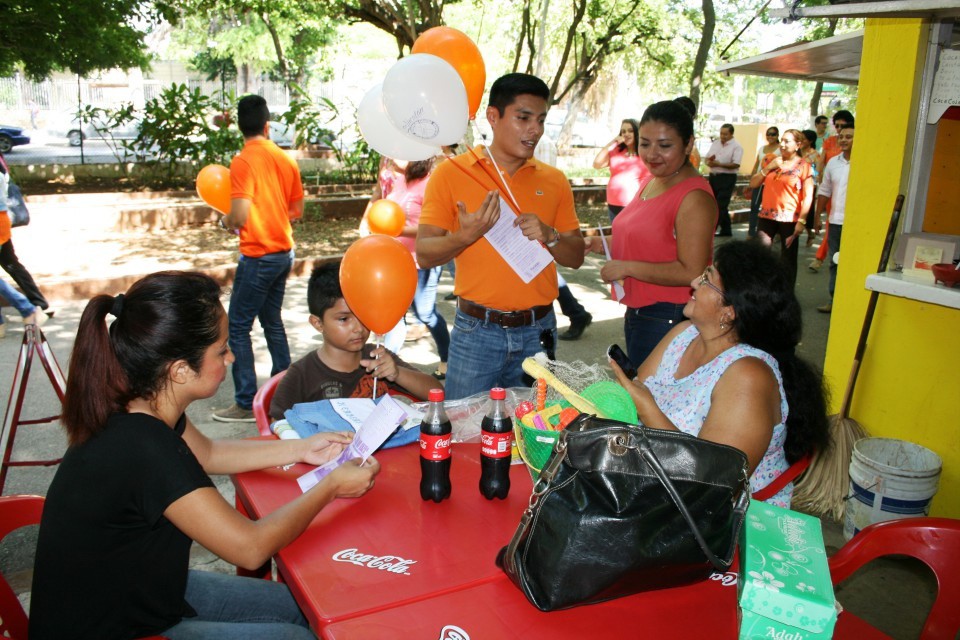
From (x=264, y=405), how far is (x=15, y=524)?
3.19 feet

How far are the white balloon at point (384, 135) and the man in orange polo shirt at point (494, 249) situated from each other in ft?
0.61

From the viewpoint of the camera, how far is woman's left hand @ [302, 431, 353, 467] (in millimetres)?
2217

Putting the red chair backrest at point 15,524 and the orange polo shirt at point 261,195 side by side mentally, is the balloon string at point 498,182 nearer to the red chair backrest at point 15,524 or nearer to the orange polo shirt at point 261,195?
the orange polo shirt at point 261,195

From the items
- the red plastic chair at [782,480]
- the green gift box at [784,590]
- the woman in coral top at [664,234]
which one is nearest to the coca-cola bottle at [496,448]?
the green gift box at [784,590]

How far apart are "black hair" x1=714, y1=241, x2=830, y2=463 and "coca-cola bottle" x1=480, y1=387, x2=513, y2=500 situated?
83 centimetres

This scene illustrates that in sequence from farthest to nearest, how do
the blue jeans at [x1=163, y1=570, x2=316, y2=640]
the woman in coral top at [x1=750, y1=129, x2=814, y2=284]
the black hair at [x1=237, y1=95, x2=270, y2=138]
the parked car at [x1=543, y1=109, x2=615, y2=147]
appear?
the parked car at [x1=543, y1=109, x2=615, y2=147]
the woman in coral top at [x1=750, y1=129, x2=814, y2=284]
the black hair at [x1=237, y1=95, x2=270, y2=138]
the blue jeans at [x1=163, y1=570, x2=316, y2=640]

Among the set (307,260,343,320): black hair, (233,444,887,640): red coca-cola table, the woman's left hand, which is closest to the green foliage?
(307,260,343,320): black hair

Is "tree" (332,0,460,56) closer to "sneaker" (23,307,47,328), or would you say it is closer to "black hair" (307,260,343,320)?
"sneaker" (23,307,47,328)

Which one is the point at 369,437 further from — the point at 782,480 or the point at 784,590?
the point at 782,480

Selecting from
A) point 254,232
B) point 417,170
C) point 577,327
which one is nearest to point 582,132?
point 577,327

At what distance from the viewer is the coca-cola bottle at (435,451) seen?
6.40ft

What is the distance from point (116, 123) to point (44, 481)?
440 inches

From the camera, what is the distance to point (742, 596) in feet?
4.64

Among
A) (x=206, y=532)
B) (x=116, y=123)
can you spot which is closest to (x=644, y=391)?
(x=206, y=532)
